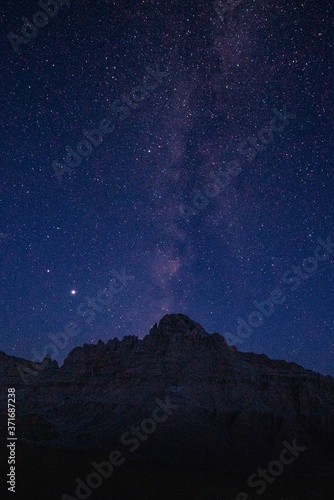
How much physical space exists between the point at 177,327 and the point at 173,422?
83.7ft

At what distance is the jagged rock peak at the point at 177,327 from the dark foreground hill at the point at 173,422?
0.26 metres

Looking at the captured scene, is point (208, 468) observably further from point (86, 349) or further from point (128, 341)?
point (86, 349)

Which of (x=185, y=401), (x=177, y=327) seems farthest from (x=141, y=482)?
(x=177, y=327)

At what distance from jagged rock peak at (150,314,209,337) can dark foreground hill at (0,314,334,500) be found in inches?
10.1

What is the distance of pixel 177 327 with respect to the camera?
273 ft

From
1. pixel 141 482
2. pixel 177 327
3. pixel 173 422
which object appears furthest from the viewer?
pixel 177 327

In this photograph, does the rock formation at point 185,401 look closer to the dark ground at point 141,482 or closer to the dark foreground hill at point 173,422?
the dark foreground hill at point 173,422

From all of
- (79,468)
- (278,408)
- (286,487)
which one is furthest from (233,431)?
(79,468)

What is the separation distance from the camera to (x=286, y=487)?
40.5 metres

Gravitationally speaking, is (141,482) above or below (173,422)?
below

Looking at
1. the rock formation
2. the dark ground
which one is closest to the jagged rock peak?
the rock formation

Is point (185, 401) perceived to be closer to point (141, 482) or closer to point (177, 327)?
point (177, 327)

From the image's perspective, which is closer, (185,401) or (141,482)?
(141,482)

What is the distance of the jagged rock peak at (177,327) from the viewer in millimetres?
81562
